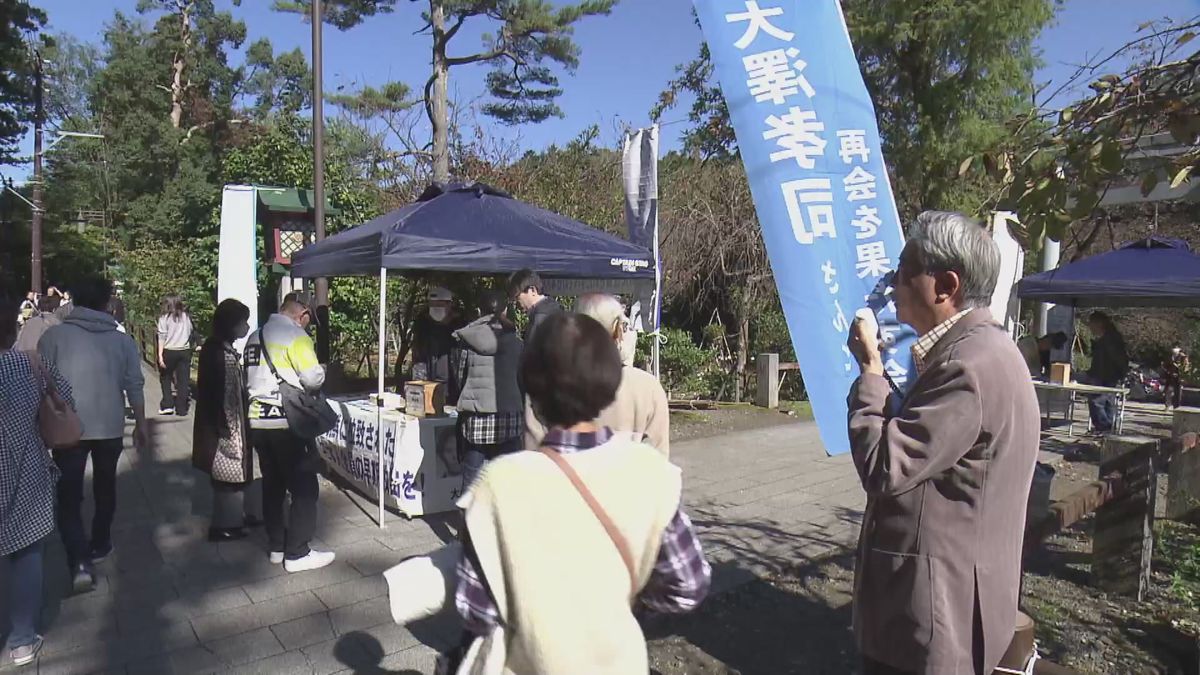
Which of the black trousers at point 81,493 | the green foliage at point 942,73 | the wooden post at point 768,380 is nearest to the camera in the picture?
the black trousers at point 81,493

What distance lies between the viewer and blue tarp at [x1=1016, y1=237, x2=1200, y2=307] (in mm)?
7805

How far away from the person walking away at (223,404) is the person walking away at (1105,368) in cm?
1013

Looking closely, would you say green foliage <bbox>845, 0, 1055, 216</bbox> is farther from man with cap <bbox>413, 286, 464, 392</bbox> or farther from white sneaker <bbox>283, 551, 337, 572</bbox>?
white sneaker <bbox>283, 551, 337, 572</bbox>

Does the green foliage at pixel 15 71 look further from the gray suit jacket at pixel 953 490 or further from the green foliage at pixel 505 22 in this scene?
the gray suit jacket at pixel 953 490

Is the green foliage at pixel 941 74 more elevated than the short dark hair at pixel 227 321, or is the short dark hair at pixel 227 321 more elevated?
the green foliage at pixel 941 74

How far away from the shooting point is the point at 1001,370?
5.45ft

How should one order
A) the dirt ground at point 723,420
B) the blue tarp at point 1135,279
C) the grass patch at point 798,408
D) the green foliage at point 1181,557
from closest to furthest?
the green foliage at point 1181,557 → the blue tarp at point 1135,279 → the dirt ground at point 723,420 → the grass patch at point 798,408

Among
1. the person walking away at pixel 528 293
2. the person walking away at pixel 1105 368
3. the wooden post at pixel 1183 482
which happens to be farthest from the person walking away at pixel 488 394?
the person walking away at pixel 1105 368

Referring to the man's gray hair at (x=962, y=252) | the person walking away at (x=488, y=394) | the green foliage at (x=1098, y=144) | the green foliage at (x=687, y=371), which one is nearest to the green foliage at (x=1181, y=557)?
the green foliage at (x=1098, y=144)

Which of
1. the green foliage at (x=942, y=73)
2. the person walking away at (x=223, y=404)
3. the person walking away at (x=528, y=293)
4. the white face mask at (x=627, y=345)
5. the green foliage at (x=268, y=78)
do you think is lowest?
the person walking away at (x=223, y=404)

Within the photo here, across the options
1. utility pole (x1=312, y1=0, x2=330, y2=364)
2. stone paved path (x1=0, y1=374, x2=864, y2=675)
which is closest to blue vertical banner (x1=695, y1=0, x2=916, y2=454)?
stone paved path (x1=0, y1=374, x2=864, y2=675)

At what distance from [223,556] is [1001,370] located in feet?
15.1

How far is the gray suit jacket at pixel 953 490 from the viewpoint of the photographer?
1634mm

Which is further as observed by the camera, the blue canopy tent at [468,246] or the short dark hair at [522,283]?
the blue canopy tent at [468,246]
